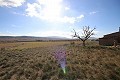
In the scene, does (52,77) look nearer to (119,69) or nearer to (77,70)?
(77,70)

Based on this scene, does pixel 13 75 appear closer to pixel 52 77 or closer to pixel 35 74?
pixel 35 74

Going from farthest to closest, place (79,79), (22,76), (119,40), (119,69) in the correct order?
(119,40) → (119,69) → (22,76) → (79,79)

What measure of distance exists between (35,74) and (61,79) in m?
2.28

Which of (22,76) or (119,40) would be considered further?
(119,40)

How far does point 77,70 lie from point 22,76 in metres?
4.34

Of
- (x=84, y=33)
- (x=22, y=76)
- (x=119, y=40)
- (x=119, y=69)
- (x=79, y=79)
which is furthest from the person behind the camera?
(x=84, y=33)

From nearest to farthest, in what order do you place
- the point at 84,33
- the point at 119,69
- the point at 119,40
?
the point at 119,69, the point at 119,40, the point at 84,33

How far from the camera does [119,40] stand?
4072 centimetres

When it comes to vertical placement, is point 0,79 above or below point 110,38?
below

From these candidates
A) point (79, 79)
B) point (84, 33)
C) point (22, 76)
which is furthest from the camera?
point (84, 33)

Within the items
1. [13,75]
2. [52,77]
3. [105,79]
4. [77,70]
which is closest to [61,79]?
[52,77]

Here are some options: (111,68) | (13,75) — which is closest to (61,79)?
(13,75)

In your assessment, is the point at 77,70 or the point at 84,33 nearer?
the point at 77,70

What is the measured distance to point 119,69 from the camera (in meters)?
13.2
